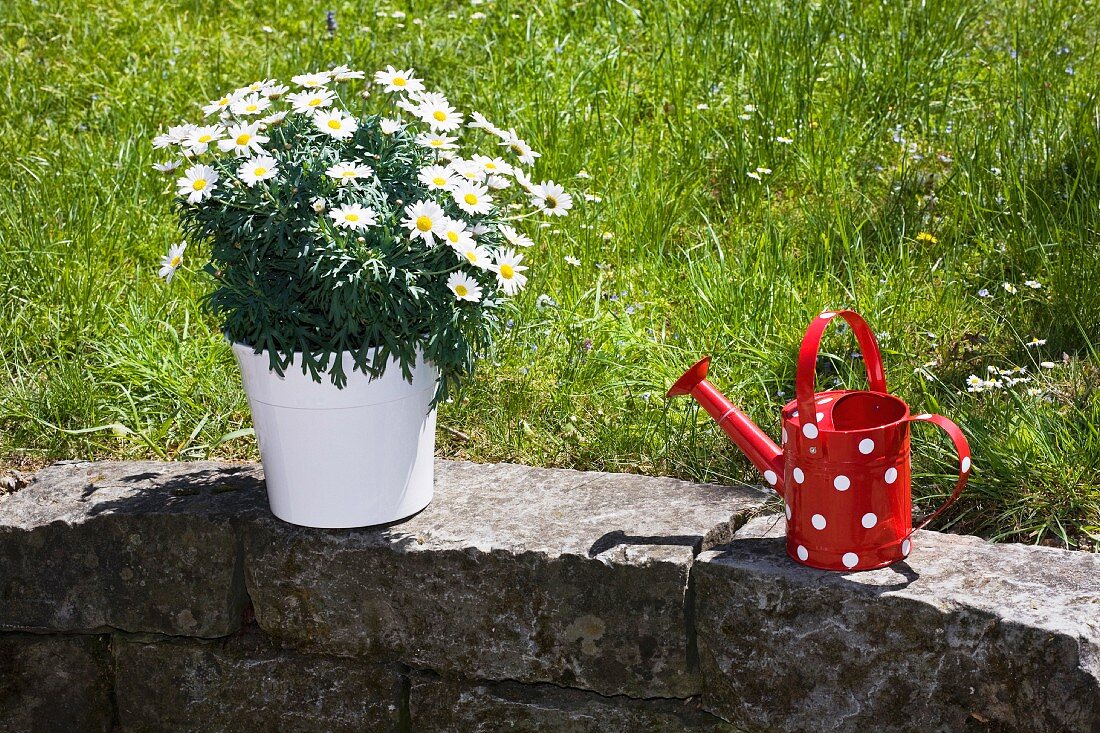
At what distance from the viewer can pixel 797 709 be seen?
191cm

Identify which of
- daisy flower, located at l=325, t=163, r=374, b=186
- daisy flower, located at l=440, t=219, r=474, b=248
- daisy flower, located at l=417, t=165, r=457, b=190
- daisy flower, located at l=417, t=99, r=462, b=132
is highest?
daisy flower, located at l=417, t=99, r=462, b=132

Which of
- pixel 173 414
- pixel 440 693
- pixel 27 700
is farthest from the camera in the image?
pixel 173 414

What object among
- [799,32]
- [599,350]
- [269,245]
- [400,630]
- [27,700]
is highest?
[799,32]

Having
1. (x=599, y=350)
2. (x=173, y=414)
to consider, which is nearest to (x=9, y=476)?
(x=173, y=414)

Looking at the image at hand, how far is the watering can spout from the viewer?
6.22ft

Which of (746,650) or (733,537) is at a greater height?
(733,537)

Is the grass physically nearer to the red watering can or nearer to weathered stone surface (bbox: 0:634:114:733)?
the red watering can

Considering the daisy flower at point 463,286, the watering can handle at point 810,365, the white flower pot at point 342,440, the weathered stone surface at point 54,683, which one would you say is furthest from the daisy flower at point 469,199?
the weathered stone surface at point 54,683

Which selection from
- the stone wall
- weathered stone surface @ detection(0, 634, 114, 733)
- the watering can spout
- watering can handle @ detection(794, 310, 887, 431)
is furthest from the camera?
weathered stone surface @ detection(0, 634, 114, 733)

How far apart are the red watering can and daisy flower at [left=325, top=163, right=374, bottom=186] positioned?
2.04ft

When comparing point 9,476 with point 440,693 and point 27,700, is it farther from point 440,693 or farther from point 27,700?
point 440,693

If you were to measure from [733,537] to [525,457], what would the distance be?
0.61 metres

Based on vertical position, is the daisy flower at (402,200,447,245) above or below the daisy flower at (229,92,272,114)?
below

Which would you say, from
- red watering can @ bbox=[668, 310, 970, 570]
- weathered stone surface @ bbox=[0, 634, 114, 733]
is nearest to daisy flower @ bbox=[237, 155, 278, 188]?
red watering can @ bbox=[668, 310, 970, 570]
